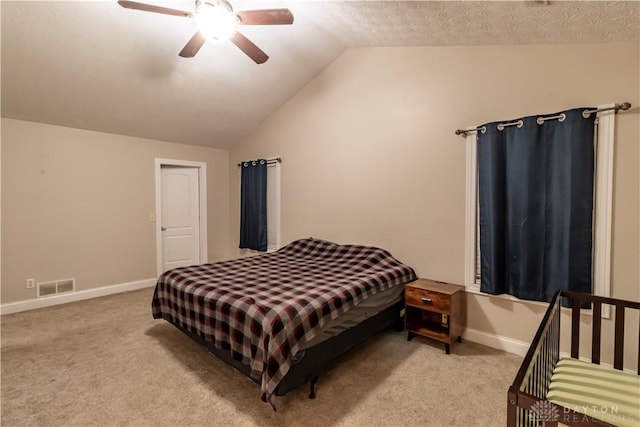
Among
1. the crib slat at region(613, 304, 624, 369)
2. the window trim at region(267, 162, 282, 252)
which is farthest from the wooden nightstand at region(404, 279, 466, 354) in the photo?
the window trim at region(267, 162, 282, 252)

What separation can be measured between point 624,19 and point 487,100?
97cm

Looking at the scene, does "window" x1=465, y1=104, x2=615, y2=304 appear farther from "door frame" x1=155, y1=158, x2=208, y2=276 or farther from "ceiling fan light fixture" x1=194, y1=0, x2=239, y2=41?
"door frame" x1=155, y1=158, x2=208, y2=276

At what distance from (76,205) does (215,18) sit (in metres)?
3.42

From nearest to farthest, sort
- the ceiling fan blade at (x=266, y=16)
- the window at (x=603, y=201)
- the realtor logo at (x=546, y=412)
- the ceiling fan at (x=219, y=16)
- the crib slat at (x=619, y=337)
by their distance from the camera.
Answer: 1. the realtor logo at (x=546, y=412)
2. the crib slat at (x=619, y=337)
3. the ceiling fan at (x=219, y=16)
4. the ceiling fan blade at (x=266, y=16)
5. the window at (x=603, y=201)

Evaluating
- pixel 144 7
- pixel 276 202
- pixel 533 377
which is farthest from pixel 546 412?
pixel 276 202

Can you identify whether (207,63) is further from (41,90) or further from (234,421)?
(234,421)

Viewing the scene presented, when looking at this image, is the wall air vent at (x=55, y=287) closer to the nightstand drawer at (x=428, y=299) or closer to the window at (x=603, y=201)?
the nightstand drawer at (x=428, y=299)

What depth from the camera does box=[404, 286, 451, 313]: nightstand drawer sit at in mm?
2609

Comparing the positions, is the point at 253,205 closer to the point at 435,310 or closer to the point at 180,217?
the point at 180,217

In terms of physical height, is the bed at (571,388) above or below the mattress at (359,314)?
above

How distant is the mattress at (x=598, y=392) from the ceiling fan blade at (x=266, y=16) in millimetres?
2572

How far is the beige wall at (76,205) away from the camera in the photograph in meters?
3.55

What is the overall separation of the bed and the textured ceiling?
71.3 inches

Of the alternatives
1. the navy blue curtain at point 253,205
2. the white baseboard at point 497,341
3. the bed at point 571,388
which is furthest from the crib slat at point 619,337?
the navy blue curtain at point 253,205
